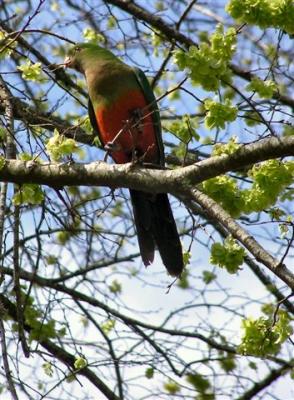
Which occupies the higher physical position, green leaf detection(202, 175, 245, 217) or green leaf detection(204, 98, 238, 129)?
green leaf detection(204, 98, 238, 129)

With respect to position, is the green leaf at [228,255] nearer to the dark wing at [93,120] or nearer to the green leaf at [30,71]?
the green leaf at [30,71]

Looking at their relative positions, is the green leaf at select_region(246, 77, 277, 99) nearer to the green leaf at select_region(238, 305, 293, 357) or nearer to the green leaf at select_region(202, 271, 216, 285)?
the green leaf at select_region(238, 305, 293, 357)

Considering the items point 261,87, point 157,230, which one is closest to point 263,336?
point 261,87

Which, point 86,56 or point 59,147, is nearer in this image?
point 59,147

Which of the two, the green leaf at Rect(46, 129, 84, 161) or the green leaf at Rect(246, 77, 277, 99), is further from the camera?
the green leaf at Rect(246, 77, 277, 99)

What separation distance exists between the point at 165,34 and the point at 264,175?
2.80 m

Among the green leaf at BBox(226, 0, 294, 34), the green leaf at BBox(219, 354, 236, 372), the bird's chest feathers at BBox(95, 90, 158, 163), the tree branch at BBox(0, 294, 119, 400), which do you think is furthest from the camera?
the green leaf at BBox(219, 354, 236, 372)

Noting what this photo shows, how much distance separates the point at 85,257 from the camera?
630cm

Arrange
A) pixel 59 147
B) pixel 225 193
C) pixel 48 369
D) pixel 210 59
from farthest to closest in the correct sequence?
pixel 48 369 → pixel 225 193 → pixel 59 147 → pixel 210 59

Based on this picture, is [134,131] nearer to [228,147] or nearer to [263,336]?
[228,147]

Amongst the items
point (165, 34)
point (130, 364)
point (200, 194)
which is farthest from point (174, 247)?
point (165, 34)

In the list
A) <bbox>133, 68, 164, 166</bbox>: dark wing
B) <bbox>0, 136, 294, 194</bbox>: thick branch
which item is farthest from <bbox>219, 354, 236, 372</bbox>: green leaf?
<bbox>0, 136, 294, 194</bbox>: thick branch

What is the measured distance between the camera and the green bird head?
17.8 feet

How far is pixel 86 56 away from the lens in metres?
5.54
